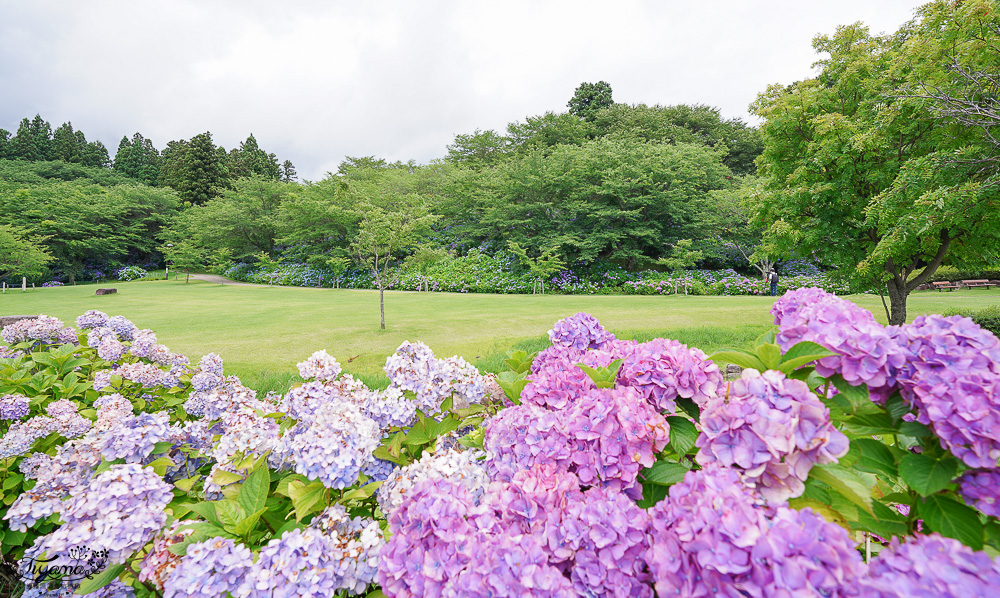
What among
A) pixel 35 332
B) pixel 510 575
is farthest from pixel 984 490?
pixel 35 332

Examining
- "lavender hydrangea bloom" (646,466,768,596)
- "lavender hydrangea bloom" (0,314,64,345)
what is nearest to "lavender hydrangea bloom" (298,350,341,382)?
"lavender hydrangea bloom" (646,466,768,596)

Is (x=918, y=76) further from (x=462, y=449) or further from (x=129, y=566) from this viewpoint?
(x=129, y=566)

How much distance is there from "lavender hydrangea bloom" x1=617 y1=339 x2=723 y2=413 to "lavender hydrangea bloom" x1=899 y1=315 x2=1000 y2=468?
386 mm

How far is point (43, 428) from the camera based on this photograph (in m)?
1.91

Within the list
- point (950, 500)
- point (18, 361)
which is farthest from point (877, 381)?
point (18, 361)

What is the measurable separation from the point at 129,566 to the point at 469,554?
48.7 inches

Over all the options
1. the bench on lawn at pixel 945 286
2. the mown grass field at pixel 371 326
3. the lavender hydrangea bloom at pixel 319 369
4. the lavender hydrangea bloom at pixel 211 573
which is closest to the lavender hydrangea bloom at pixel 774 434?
the lavender hydrangea bloom at pixel 211 573

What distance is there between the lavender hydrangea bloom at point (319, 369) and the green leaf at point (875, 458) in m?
2.07

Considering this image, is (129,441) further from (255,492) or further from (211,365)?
(211,365)

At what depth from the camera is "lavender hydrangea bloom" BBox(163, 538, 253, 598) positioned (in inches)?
38.8

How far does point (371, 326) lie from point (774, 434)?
6.93 m

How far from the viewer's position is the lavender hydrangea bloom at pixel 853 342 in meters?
0.86

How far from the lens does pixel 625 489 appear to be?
1.03m

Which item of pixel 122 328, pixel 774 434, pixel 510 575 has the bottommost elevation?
pixel 510 575
